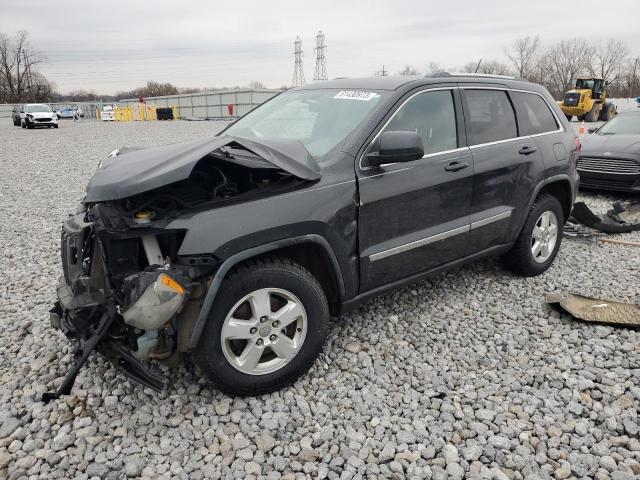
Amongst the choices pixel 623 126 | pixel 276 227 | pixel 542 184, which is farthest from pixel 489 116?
pixel 623 126

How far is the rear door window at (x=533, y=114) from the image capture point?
4.35 meters

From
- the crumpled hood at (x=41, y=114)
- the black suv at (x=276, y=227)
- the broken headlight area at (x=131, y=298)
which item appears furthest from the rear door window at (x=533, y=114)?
the crumpled hood at (x=41, y=114)

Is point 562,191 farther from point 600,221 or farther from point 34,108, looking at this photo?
point 34,108

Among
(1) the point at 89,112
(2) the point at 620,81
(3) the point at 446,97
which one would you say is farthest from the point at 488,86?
(2) the point at 620,81

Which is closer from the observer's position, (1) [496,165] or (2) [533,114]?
(1) [496,165]

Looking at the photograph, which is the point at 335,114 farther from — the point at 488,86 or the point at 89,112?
the point at 89,112

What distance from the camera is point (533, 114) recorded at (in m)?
4.49

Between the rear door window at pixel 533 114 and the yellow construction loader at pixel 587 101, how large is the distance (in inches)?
868

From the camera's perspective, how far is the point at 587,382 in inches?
120

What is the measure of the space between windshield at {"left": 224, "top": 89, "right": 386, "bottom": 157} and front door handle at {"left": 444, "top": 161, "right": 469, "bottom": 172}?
2.35ft

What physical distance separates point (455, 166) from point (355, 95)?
911 millimetres

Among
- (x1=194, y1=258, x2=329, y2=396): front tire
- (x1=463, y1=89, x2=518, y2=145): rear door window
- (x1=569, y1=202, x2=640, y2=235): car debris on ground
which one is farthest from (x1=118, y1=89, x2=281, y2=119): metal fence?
(x1=194, y1=258, x2=329, y2=396): front tire

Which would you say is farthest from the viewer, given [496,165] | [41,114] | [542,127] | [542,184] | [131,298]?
[41,114]

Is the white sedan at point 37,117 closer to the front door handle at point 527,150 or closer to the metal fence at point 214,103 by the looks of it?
the metal fence at point 214,103
